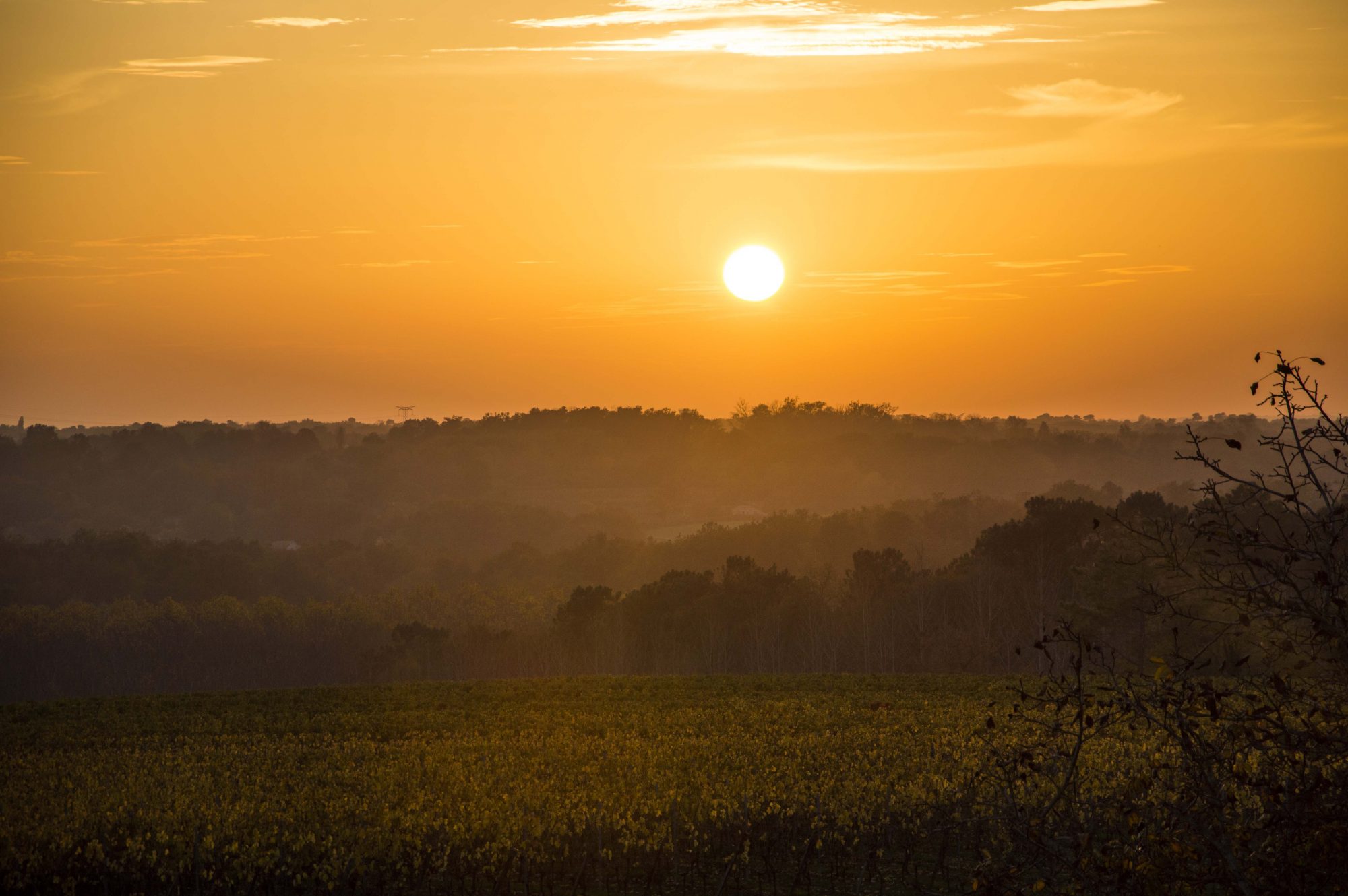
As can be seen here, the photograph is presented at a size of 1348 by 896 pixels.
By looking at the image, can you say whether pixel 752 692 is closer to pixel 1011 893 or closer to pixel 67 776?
pixel 67 776

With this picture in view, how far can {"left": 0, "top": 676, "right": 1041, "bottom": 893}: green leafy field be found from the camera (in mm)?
19578

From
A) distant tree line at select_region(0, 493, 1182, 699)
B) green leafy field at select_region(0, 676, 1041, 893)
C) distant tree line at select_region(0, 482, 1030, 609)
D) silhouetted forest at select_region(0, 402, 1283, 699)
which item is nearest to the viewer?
green leafy field at select_region(0, 676, 1041, 893)

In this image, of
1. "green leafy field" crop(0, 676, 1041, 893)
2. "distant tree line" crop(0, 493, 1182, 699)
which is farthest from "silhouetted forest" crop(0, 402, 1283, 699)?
"green leafy field" crop(0, 676, 1041, 893)

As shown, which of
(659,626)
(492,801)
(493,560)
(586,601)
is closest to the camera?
(492,801)

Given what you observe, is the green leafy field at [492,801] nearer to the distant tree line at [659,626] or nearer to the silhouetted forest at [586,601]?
the silhouetted forest at [586,601]

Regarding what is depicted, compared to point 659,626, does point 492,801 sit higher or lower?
lower

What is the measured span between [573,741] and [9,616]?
9273 centimetres

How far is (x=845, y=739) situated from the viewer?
3212 centimetres

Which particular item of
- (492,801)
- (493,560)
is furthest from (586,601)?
(492,801)

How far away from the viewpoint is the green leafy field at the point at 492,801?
1958 centimetres

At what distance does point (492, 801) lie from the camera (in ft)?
75.3

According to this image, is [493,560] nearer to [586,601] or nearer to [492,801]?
[586,601]

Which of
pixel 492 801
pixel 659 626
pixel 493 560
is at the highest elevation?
pixel 493 560

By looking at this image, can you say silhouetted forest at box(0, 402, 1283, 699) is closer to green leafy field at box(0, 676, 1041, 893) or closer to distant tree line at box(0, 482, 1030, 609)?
distant tree line at box(0, 482, 1030, 609)
